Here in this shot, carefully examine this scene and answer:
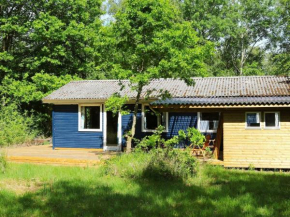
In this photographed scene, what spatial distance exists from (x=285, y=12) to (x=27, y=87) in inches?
1027

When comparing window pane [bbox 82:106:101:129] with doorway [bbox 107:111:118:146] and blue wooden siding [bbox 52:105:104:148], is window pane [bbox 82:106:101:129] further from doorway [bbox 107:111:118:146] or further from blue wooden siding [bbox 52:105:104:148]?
doorway [bbox 107:111:118:146]

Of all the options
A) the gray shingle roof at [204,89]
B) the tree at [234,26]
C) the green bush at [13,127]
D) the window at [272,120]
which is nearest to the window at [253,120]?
the window at [272,120]

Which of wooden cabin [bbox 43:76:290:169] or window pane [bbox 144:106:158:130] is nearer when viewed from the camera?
wooden cabin [bbox 43:76:290:169]

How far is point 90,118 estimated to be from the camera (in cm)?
1583

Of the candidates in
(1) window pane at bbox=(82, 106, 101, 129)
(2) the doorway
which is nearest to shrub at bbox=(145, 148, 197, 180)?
(2) the doorway

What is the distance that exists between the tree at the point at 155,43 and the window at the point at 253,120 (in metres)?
2.35

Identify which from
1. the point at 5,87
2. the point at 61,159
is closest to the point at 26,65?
the point at 5,87

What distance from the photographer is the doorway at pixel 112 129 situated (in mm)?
15375

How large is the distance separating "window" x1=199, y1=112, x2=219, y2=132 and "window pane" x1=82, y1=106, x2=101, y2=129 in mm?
5224

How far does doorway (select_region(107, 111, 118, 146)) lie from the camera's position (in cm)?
1538

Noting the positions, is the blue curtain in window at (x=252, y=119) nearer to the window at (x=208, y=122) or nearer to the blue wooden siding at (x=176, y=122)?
the window at (x=208, y=122)

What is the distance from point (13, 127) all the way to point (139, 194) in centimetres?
1314

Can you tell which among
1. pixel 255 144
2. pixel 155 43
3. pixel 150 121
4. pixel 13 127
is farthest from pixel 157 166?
pixel 13 127

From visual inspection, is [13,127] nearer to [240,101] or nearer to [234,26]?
[240,101]
